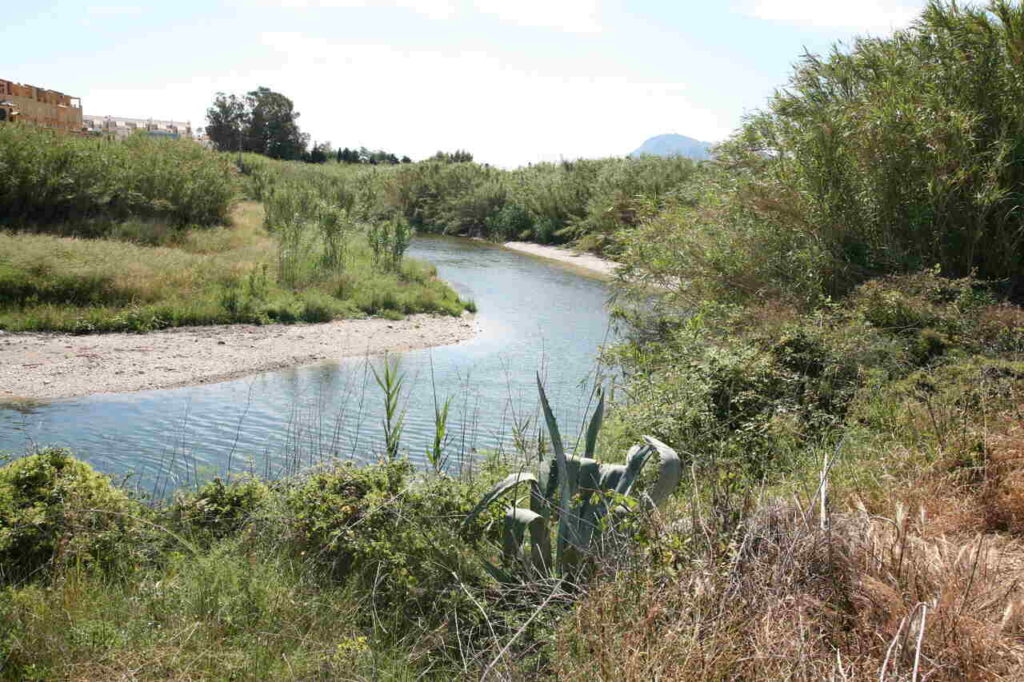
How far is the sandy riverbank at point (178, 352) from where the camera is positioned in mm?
12570

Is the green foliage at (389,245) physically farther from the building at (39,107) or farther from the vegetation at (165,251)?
the building at (39,107)

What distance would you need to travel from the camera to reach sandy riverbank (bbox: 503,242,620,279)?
30425 millimetres

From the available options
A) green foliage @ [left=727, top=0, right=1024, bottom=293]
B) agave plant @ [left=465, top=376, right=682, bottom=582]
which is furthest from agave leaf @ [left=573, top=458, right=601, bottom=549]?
green foliage @ [left=727, top=0, right=1024, bottom=293]

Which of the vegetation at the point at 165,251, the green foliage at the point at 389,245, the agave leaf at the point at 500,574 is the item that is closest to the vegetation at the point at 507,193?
the green foliage at the point at 389,245

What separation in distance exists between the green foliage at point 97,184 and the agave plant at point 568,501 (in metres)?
19.4

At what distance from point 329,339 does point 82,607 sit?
1302 cm

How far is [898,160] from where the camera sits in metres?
10.1

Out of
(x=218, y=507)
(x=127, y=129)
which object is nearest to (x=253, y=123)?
(x=127, y=129)

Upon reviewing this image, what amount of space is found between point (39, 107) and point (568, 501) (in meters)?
31.6

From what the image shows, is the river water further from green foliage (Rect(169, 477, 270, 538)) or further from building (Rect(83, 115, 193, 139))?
building (Rect(83, 115, 193, 139))

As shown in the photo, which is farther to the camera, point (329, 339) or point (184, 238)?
point (184, 238)

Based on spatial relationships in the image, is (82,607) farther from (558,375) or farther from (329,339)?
(329,339)

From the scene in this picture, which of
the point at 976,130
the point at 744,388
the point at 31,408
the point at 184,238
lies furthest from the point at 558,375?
the point at 184,238

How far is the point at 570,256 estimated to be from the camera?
113ft
